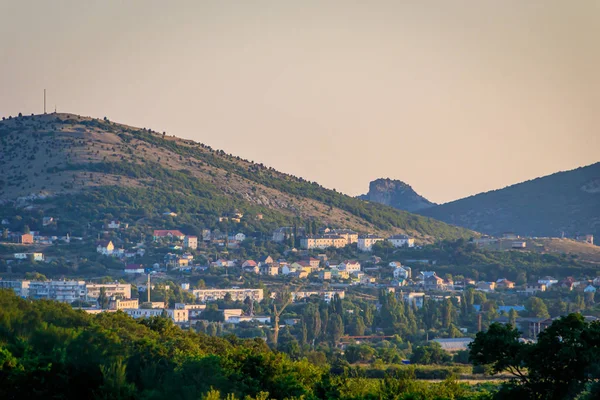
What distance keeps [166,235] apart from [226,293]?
32.1 m

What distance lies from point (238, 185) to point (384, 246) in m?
28.1

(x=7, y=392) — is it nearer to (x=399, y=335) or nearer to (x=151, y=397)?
(x=151, y=397)

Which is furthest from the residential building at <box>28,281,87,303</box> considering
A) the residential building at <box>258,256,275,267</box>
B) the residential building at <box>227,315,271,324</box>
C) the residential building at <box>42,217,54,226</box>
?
the residential building at <box>42,217,54,226</box>

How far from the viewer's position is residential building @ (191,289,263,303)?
11221cm

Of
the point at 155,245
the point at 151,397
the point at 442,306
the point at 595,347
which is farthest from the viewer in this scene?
the point at 155,245

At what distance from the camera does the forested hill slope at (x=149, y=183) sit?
147750 mm

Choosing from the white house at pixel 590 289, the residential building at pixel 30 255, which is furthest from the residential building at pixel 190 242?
the white house at pixel 590 289

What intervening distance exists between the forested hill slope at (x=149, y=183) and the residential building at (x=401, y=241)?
7966mm

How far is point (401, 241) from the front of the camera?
501 ft

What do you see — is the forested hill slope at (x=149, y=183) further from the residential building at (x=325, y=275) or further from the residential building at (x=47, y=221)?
the residential building at (x=325, y=275)

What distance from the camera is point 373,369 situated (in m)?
59.8

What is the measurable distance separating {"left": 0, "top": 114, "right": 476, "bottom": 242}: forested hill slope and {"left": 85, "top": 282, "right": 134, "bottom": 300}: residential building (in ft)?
112

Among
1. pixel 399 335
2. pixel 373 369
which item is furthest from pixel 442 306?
pixel 373 369

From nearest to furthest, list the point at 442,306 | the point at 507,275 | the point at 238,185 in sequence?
the point at 442,306
the point at 507,275
the point at 238,185
